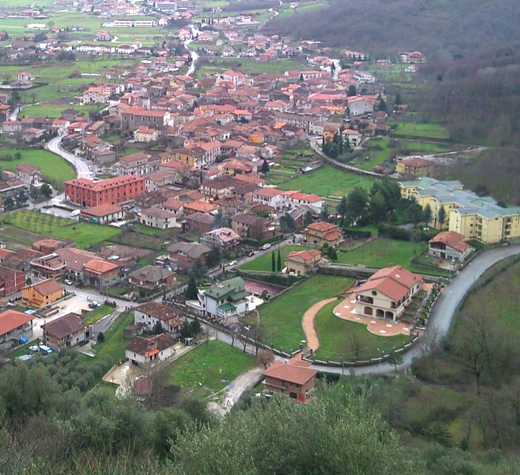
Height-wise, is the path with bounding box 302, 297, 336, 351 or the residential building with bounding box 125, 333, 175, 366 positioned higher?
the residential building with bounding box 125, 333, 175, 366

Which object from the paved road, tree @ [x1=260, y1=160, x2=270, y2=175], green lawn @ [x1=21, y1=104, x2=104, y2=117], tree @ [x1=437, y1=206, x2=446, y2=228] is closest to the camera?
the paved road

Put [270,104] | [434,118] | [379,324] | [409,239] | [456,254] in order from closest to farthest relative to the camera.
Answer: [379,324], [456,254], [409,239], [434,118], [270,104]

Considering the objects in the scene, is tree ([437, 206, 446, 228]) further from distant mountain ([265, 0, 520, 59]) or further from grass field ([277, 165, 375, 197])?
distant mountain ([265, 0, 520, 59])

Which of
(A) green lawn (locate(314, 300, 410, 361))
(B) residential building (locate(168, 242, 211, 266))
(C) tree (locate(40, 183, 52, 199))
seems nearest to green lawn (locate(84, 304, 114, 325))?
(B) residential building (locate(168, 242, 211, 266))

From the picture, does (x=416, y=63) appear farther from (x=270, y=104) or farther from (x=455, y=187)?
(x=455, y=187)

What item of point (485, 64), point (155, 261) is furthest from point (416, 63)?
point (155, 261)

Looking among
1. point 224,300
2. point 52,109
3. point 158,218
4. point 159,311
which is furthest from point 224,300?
point 52,109

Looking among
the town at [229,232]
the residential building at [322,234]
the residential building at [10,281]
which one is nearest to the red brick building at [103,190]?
the town at [229,232]
